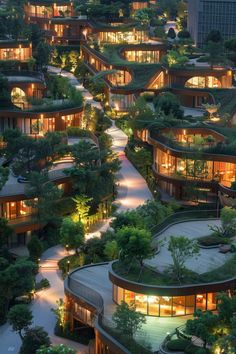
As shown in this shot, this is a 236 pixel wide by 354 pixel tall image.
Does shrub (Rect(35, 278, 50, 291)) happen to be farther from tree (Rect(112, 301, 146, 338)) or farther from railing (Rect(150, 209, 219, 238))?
tree (Rect(112, 301, 146, 338))

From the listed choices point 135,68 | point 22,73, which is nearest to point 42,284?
point 22,73

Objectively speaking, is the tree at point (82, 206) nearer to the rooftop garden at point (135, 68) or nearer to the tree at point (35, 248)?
the tree at point (35, 248)

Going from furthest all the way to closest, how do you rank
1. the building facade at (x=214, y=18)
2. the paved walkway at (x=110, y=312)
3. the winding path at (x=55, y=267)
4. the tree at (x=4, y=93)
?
the building facade at (x=214, y=18) < the tree at (x=4, y=93) < the winding path at (x=55, y=267) < the paved walkway at (x=110, y=312)

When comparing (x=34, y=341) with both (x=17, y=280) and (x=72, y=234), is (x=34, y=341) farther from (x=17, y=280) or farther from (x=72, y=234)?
(x=72, y=234)

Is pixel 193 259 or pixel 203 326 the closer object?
pixel 203 326

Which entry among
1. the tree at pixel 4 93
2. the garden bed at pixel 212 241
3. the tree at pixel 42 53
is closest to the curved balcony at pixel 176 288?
the garden bed at pixel 212 241

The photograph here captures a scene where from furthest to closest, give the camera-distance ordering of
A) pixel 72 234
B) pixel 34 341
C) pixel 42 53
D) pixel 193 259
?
pixel 42 53
pixel 72 234
pixel 193 259
pixel 34 341

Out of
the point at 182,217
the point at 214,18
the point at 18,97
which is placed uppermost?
the point at 214,18
